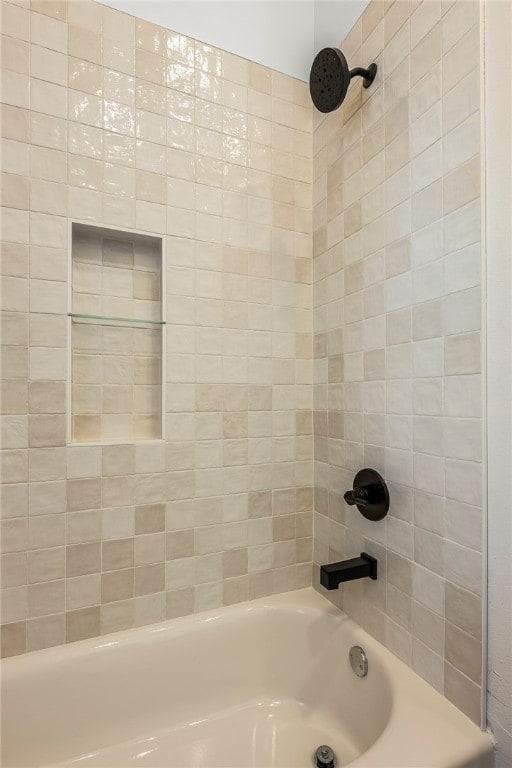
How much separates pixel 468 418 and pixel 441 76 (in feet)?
2.68

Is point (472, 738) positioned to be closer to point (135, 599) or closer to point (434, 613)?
point (434, 613)

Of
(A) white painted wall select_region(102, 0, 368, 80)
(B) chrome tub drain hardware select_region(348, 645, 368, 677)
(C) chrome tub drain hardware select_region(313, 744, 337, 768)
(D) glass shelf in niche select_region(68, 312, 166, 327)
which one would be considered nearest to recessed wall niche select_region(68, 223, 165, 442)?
(D) glass shelf in niche select_region(68, 312, 166, 327)

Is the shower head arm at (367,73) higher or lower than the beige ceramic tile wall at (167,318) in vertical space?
higher

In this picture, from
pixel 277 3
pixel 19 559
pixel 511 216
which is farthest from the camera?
pixel 277 3

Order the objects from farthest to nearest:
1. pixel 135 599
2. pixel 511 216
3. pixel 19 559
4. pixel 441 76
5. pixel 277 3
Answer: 1. pixel 277 3
2. pixel 135 599
3. pixel 19 559
4. pixel 441 76
5. pixel 511 216

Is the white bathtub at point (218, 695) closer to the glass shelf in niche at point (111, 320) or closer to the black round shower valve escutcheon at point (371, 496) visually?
the black round shower valve escutcheon at point (371, 496)

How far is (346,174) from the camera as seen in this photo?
133cm

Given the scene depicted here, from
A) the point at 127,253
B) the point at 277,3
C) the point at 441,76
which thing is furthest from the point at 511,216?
the point at 277,3

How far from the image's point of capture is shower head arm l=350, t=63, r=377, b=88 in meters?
1.18

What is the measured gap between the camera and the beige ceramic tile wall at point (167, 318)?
1119 millimetres

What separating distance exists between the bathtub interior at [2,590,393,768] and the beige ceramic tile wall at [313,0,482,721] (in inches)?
8.4

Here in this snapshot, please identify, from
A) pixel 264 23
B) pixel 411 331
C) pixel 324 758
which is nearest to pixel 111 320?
pixel 411 331

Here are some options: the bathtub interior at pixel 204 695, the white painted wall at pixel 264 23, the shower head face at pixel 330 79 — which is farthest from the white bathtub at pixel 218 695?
the white painted wall at pixel 264 23

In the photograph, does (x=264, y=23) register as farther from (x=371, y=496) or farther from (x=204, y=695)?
(x=204, y=695)
